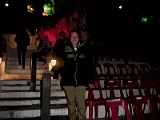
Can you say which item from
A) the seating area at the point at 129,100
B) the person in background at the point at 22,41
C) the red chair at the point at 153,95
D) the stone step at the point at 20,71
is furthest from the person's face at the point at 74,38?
the person in background at the point at 22,41

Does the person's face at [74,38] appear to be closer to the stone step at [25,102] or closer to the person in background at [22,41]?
the stone step at [25,102]

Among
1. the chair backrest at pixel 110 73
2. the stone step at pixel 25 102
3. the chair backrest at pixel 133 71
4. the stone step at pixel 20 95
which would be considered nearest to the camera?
the stone step at pixel 25 102

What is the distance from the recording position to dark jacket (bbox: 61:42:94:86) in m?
4.60

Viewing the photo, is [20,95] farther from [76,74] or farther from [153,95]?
[153,95]

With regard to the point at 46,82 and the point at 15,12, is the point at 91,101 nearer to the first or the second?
the point at 46,82

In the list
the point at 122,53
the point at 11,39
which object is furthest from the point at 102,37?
the point at 11,39

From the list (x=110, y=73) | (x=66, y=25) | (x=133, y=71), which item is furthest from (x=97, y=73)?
(x=66, y=25)

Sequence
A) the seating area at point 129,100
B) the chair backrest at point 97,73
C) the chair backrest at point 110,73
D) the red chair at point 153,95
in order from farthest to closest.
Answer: the chair backrest at point 110,73 < the chair backrest at point 97,73 < the red chair at point 153,95 < the seating area at point 129,100

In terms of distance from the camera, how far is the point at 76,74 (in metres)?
4.62

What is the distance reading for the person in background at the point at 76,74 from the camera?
4.61 metres

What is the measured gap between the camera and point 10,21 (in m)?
11.0

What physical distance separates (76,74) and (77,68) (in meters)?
0.12

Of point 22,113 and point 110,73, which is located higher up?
point 110,73

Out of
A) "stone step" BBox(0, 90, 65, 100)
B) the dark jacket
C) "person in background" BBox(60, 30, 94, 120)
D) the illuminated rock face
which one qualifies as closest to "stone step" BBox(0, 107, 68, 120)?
"stone step" BBox(0, 90, 65, 100)
